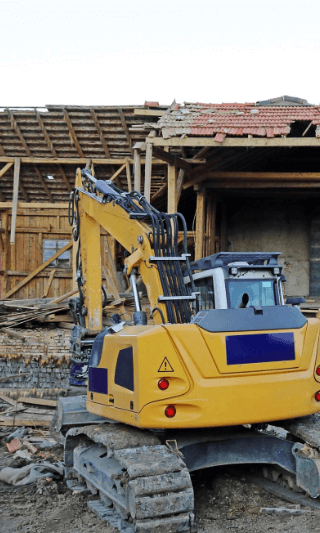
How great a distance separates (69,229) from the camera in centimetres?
2023

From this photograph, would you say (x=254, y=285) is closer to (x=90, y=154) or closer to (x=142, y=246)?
(x=142, y=246)

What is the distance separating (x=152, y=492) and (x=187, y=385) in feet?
3.50

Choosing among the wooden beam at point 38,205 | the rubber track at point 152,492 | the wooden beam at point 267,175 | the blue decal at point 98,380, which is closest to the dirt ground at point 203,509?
the rubber track at point 152,492

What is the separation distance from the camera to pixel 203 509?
235 inches

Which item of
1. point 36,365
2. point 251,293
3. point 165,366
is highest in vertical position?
point 251,293

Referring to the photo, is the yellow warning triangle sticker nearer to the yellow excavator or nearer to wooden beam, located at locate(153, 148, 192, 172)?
the yellow excavator

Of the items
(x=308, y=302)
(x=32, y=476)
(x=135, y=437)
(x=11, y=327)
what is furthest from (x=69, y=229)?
(x=135, y=437)

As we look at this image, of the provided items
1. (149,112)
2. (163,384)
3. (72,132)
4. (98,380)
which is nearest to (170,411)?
(163,384)

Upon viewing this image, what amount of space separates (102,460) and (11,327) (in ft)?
27.1

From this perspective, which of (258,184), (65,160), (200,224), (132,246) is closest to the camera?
(132,246)

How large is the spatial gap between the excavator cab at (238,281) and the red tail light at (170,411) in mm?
1210

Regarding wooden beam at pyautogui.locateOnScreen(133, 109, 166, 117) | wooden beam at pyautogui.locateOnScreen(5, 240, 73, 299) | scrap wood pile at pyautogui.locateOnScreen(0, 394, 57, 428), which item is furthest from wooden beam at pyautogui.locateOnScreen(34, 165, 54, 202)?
scrap wood pile at pyautogui.locateOnScreen(0, 394, 57, 428)

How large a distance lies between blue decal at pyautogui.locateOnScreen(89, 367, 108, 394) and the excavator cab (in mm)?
1333

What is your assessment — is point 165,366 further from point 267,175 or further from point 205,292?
point 267,175
